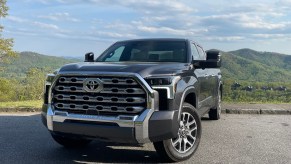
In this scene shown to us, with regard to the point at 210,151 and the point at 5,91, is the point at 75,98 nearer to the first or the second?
the point at 210,151

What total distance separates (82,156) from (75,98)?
109cm

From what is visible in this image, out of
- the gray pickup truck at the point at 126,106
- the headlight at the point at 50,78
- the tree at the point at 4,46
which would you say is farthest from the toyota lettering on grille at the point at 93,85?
the tree at the point at 4,46

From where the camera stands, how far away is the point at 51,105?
4738 millimetres

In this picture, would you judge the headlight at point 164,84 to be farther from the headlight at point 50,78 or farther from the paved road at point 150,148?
the headlight at point 50,78

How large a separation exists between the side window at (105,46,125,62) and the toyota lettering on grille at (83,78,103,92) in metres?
1.70

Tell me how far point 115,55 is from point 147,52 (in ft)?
2.04

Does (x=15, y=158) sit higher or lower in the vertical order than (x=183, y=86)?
lower

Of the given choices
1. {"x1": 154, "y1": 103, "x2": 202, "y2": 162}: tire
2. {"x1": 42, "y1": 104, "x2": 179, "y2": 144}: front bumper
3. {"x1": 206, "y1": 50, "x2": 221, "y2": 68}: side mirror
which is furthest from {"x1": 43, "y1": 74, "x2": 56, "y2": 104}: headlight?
{"x1": 206, "y1": 50, "x2": 221, "y2": 68}: side mirror

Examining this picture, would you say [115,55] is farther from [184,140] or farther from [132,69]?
[184,140]

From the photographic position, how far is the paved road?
16.3 ft

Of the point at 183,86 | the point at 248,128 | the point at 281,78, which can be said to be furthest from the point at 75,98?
the point at 281,78

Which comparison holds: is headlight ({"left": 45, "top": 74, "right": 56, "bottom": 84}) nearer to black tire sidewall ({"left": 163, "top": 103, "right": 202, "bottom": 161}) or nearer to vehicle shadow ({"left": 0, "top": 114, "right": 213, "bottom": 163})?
vehicle shadow ({"left": 0, "top": 114, "right": 213, "bottom": 163})

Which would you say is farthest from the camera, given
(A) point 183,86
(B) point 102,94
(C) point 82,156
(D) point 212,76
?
(D) point 212,76

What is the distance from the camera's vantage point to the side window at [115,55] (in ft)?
20.0
